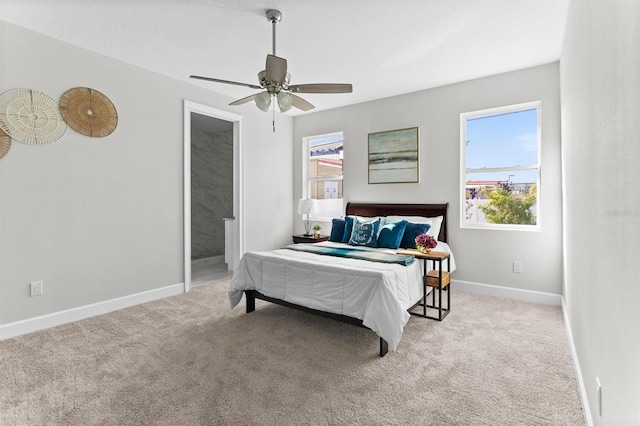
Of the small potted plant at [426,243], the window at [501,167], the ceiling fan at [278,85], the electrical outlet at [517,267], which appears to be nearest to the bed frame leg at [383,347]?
the small potted plant at [426,243]

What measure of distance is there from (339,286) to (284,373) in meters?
0.78

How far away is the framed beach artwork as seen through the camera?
4613 millimetres

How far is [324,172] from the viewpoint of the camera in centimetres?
572

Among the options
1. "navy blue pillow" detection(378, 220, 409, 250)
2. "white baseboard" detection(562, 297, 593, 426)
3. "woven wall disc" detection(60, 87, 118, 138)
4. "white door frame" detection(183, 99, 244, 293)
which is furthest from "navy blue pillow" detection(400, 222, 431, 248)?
"woven wall disc" detection(60, 87, 118, 138)

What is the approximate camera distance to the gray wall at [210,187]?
6.64 metres

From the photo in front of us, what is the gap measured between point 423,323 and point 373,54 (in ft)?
9.03

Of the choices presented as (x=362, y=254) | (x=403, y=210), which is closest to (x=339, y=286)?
(x=362, y=254)

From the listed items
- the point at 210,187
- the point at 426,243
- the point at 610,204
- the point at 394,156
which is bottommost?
the point at 426,243

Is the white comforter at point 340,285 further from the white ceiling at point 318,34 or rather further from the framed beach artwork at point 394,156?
the white ceiling at point 318,34

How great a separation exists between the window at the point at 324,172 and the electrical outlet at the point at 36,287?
370 centimetres

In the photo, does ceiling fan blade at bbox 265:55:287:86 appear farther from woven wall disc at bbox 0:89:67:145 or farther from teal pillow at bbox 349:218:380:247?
woven wall disc at bbox 0:89:67:145

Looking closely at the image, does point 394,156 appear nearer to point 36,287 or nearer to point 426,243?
point 426,243

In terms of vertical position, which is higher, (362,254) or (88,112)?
(88,112)

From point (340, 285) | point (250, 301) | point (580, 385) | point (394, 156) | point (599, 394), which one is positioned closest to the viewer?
point (599, 394)
